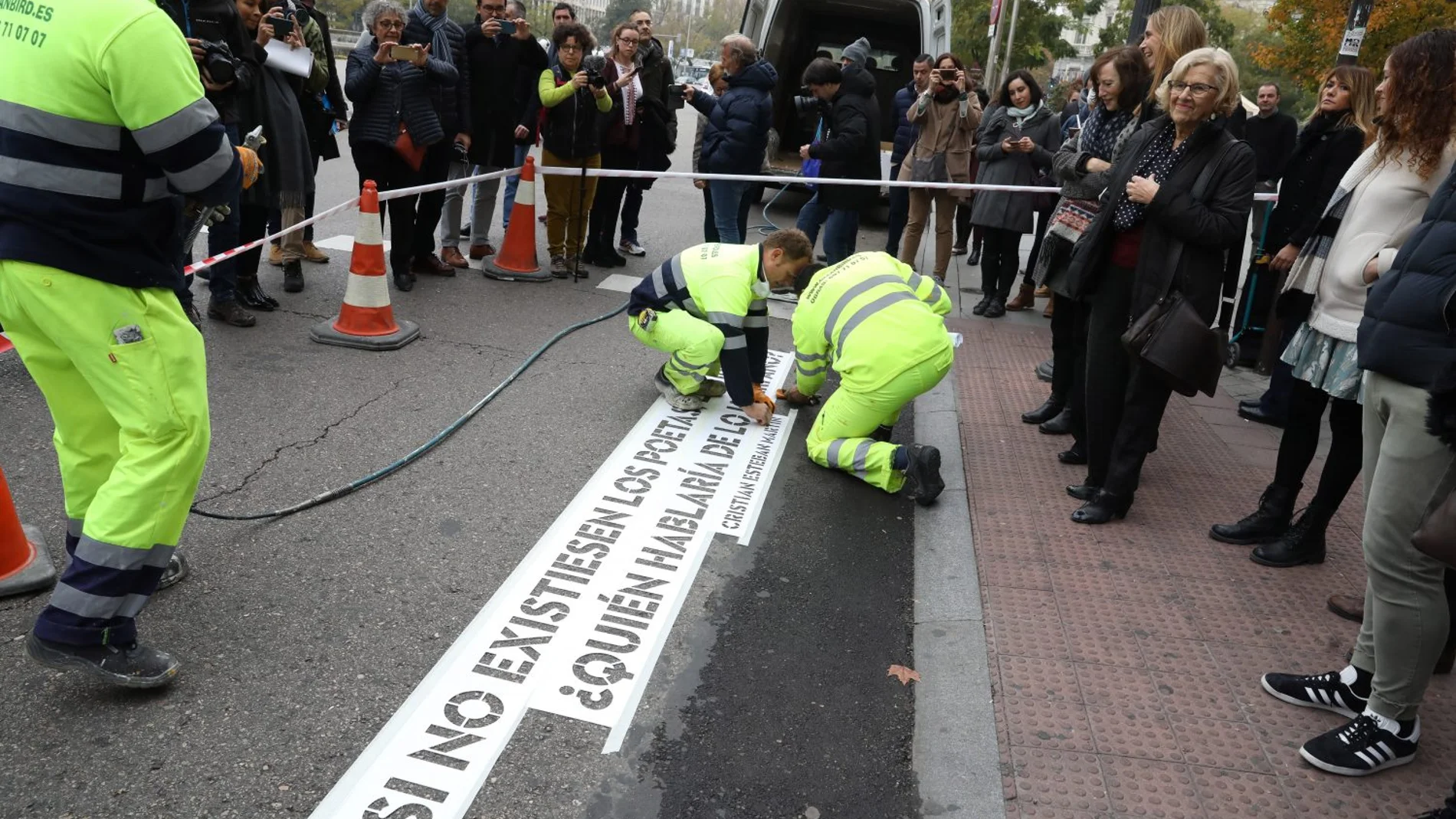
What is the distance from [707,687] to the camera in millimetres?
3295

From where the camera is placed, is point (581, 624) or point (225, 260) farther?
point (225, 260)

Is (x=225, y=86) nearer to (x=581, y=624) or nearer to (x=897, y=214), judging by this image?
(x=581, y=624)

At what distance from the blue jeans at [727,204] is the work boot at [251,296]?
3493mm

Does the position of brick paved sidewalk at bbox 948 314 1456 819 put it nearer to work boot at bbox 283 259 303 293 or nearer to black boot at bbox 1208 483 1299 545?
black boot at bbox 1208 483 1299 545

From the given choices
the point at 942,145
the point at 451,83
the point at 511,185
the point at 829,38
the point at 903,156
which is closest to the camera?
the point at 451,83

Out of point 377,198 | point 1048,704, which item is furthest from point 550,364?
point 1048,704

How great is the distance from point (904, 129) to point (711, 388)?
192 inches

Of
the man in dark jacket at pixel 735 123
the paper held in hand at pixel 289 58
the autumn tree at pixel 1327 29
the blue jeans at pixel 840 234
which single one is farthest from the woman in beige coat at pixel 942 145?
the autumn tree at pixel 1327 29

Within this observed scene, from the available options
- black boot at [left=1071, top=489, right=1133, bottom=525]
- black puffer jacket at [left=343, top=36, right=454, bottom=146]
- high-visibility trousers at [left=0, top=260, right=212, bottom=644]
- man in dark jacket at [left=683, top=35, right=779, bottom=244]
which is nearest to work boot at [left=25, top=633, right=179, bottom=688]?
high-visibility trousers at [left=0, top=260, right=212, bottom=644]

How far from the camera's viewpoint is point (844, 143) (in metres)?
8.41

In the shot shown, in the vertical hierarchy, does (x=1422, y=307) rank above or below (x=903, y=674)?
above

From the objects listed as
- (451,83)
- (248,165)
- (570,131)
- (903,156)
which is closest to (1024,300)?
(903,156)

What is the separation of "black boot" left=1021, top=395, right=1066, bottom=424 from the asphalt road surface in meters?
0.71

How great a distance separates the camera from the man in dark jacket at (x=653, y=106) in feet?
29.0
